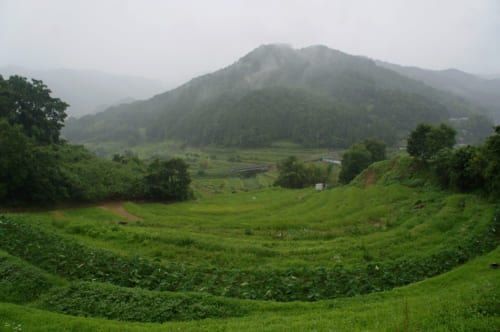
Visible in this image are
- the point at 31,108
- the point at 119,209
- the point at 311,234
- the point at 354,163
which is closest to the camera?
the point at 311,234

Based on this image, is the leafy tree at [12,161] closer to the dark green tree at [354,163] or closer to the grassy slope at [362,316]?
the grassy slope at [362,316]

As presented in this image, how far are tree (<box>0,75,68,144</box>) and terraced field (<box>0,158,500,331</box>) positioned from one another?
3311cm

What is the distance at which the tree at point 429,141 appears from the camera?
42688mm

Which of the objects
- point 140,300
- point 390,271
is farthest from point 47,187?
point 390,271

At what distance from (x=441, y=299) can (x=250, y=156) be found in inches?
6134

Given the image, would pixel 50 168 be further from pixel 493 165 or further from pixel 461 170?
pixel 461 170

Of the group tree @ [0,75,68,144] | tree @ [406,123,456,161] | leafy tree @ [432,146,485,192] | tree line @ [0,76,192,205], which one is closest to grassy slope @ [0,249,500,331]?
leafy tree @ [432,146,485,192]

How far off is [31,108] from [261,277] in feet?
184

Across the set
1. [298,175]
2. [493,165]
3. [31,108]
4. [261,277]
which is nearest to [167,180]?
[31,108]

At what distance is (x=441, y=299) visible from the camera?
10.1 meters

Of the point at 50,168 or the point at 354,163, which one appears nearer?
the point at 50,168

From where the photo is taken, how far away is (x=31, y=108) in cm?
4975

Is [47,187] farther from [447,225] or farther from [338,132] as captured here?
[338,132]

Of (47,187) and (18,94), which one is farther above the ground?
(18,94)
